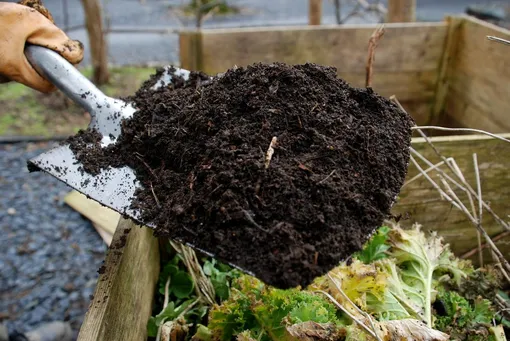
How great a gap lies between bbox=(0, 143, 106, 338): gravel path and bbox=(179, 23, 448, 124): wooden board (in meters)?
1.43

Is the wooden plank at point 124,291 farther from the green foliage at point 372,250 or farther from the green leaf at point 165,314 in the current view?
the green foliage at point 372,250

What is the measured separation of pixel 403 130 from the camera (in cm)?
127

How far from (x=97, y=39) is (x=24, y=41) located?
340cm

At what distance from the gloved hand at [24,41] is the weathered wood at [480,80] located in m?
2.17

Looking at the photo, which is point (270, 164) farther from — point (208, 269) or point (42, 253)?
point (42, 253)

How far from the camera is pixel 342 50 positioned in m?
2.92

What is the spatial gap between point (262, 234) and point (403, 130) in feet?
1.83

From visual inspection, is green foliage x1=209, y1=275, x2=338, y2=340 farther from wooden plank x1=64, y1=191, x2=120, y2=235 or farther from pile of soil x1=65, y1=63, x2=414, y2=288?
wooden plank x1=64, y1=191, x2=120, y2=235

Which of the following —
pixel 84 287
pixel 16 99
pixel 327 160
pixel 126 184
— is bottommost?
pixel 84 287

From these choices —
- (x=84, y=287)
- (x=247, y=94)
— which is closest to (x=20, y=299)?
(x=84, y=287)

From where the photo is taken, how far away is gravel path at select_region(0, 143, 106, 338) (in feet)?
8.61

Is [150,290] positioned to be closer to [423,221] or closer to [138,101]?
[138,101]

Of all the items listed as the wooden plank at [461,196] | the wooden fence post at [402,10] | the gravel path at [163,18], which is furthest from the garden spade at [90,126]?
the gravel path at [163,18]

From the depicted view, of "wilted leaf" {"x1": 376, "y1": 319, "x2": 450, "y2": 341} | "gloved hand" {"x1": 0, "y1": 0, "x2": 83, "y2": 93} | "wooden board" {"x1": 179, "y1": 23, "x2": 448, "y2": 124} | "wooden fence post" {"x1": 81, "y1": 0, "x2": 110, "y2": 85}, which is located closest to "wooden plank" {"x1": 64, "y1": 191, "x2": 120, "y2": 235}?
"gloved hand" {"x1": 0, "y1": 0, "x2": 83, "y2": 93}
